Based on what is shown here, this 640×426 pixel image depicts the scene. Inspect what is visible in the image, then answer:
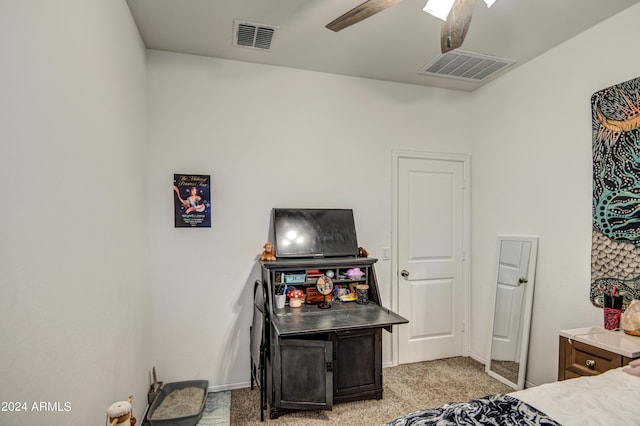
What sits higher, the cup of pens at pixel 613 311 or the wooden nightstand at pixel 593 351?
the cup of pens at pixel 613 311

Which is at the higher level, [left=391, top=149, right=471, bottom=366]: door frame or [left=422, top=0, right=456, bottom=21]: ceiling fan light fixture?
[left=422, top=0, right=456, bottom=21]: ceiling fan light fixture

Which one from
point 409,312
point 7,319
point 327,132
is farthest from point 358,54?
point 7,319

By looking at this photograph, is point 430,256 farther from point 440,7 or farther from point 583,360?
point 440,7

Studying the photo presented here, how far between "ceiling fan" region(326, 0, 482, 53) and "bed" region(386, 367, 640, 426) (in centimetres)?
162

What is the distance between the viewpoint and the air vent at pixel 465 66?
292 cm

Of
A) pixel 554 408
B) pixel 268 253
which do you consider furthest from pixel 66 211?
pixel 554 408

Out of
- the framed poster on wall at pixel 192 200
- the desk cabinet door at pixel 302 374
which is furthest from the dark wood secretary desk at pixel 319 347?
the framed poster on wall at pixel 192 200

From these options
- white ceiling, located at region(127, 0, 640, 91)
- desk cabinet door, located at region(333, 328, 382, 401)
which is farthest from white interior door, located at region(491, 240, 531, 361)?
white ceiling, located at region(127, 0, 640, 91)

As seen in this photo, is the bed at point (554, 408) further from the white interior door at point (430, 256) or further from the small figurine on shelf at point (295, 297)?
the white interior door at point (430, 256)

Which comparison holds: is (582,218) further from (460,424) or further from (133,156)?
(133,156)

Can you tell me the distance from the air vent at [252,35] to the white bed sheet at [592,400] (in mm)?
2733

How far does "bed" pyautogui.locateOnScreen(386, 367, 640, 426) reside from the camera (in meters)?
1.27

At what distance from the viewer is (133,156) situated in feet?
7.68

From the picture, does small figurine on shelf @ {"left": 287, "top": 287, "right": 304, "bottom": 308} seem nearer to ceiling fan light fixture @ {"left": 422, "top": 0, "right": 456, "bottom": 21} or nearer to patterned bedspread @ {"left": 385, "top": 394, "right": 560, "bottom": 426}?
patterned bedspread @ {"left": 385, "top": 394, "right": 560, "bottom": 426}
